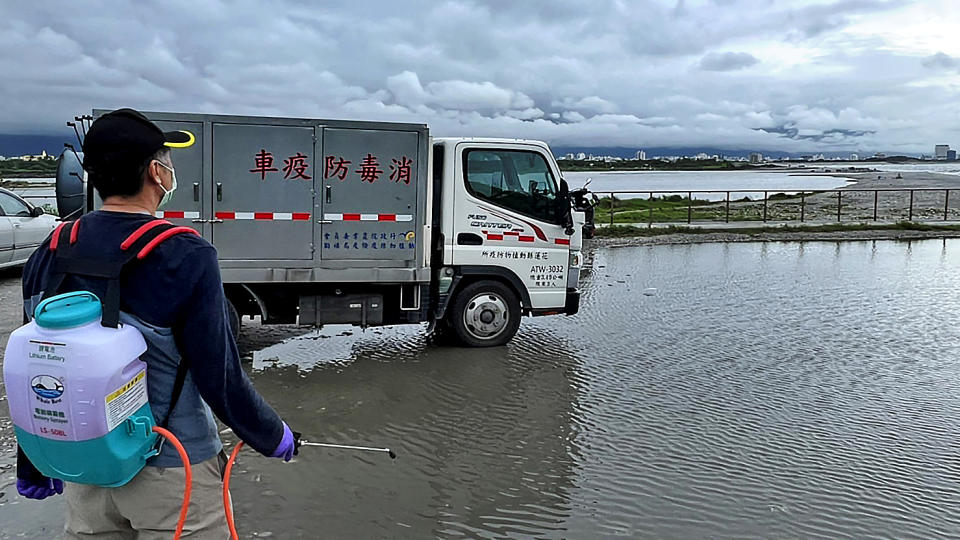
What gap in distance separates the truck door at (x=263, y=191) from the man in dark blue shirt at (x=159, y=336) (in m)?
5.14

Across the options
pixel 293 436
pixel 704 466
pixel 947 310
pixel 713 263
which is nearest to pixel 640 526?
pixel 704 466

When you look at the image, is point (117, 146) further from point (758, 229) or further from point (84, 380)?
point (758, 229)

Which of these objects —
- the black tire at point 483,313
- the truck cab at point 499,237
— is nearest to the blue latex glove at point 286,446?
the truck cab at point 499,237

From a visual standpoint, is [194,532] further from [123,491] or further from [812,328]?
[812,328]

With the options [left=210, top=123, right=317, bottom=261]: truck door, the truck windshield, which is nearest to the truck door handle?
the truck windshield

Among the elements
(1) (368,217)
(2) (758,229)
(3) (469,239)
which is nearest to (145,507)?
(1) (368,217)

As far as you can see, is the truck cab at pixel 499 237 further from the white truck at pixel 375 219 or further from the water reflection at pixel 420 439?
the water reflection at pixel 420 439

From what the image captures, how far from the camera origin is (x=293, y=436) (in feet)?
8.82

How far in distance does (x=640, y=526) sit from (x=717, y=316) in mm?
6340

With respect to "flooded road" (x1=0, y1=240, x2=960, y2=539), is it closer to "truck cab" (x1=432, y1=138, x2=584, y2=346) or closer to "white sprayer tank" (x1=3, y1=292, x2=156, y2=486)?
"truck cab" (x1=432, y1=138, x2=584, y2=346)

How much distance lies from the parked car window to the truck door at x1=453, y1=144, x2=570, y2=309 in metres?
8.64

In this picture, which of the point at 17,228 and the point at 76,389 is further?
the point at 17,228

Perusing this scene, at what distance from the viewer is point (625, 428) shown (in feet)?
19.7

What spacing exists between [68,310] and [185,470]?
62cm
